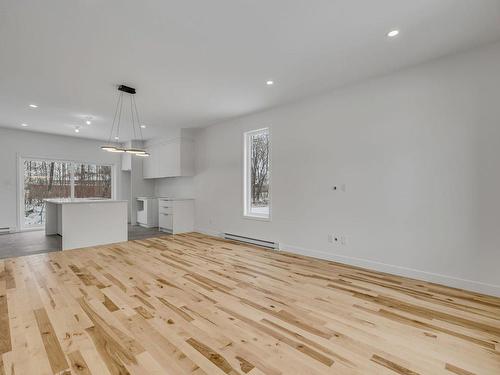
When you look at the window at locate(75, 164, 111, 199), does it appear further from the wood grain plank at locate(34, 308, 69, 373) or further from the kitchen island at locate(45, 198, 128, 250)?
the wood grain plank at locate(34, 308, 69, 373)

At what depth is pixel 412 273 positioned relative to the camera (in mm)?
3219

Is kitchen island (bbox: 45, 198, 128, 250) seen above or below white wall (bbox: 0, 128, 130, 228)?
below

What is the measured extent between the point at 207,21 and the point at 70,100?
3431 millimetres

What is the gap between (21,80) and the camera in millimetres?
3553

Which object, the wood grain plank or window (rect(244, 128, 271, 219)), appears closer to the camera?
the wood grain plank

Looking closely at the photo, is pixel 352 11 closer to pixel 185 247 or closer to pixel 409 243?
pixel 409 243

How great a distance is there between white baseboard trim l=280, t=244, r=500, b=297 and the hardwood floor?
0.13 m

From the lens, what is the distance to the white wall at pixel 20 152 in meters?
6.37

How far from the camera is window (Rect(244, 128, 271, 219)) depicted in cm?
515

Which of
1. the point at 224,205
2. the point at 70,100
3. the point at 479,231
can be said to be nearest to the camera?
the point at 479,231

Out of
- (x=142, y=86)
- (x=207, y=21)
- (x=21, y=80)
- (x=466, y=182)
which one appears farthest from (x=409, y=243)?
(x=21, y=80)

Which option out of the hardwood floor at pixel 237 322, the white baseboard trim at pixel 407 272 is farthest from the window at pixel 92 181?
the white baseboard trim at pixel 407 272

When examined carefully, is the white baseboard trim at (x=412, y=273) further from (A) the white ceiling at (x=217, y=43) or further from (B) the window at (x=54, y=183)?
(B) the window at (x=54, y=183)

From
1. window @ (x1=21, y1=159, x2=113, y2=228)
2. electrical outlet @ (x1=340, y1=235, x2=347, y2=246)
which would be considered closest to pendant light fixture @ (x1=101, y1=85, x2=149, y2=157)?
window @ (x1=21, y1=159, x2=113, y2=228)
